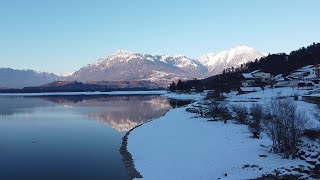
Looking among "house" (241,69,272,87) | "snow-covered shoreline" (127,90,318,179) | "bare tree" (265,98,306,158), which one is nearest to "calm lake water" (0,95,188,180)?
"snow-covered shoreline" (127,90,318,179)

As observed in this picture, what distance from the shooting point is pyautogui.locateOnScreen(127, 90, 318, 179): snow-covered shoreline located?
15.7 metres

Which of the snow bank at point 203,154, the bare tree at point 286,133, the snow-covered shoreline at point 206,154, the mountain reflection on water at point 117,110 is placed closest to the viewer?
the snow-covered shoreline at point 206,154

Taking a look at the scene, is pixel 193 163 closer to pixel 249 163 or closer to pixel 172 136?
pixel 249 163

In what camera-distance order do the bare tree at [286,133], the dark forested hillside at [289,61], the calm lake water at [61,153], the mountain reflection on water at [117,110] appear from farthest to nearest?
the dark forested hillside at [289,61], the mountain reflection on water at [117,110], the calm lake water at [61,153], the bare tree at [286,133]

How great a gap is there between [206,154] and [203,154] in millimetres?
173

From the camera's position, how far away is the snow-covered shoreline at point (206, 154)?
15727 mm

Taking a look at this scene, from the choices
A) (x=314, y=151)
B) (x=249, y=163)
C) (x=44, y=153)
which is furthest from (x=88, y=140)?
(x=314, y=151)

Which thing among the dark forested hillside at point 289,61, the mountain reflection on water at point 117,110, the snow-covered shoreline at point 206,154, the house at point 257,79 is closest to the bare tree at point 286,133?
the snow-covered shoreline at point 206,154

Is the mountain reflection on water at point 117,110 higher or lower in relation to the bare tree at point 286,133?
lower

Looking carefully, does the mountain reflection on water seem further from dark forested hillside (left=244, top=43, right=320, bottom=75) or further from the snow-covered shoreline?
dark forested hillside (left=244, top=43, right=320, bottom=75)

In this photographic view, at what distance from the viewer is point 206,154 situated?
63.5ft

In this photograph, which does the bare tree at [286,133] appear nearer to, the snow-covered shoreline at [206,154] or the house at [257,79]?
the snow-covered shoreline at [206,154]

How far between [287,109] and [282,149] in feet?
9.18

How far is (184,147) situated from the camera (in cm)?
2180
